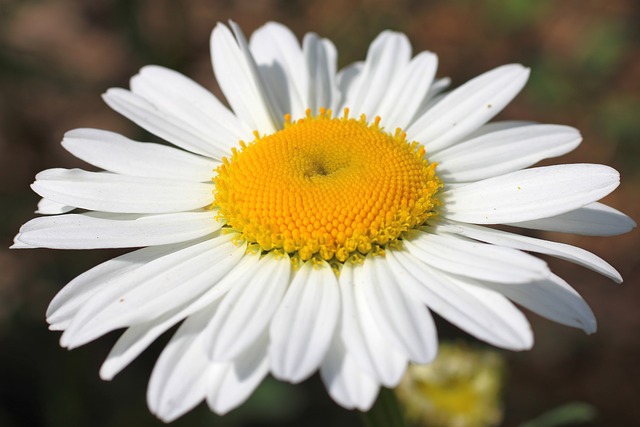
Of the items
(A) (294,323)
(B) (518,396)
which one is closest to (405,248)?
(A) (294,323)

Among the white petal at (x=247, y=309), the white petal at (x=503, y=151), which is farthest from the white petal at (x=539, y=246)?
the white petal at (x=247, y=309)

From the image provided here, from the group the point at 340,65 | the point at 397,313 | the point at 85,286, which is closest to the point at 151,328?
the point at 85,286

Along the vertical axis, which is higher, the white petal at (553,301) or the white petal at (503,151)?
the white petal at (503,151)

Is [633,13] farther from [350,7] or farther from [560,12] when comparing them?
[350,7]

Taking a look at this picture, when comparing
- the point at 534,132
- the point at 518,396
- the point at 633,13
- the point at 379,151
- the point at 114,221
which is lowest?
the point at 518,396

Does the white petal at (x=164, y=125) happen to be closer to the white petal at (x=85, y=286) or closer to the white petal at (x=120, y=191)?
the white petal at (x=120, y=191)

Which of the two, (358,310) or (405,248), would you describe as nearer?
(358,310)
